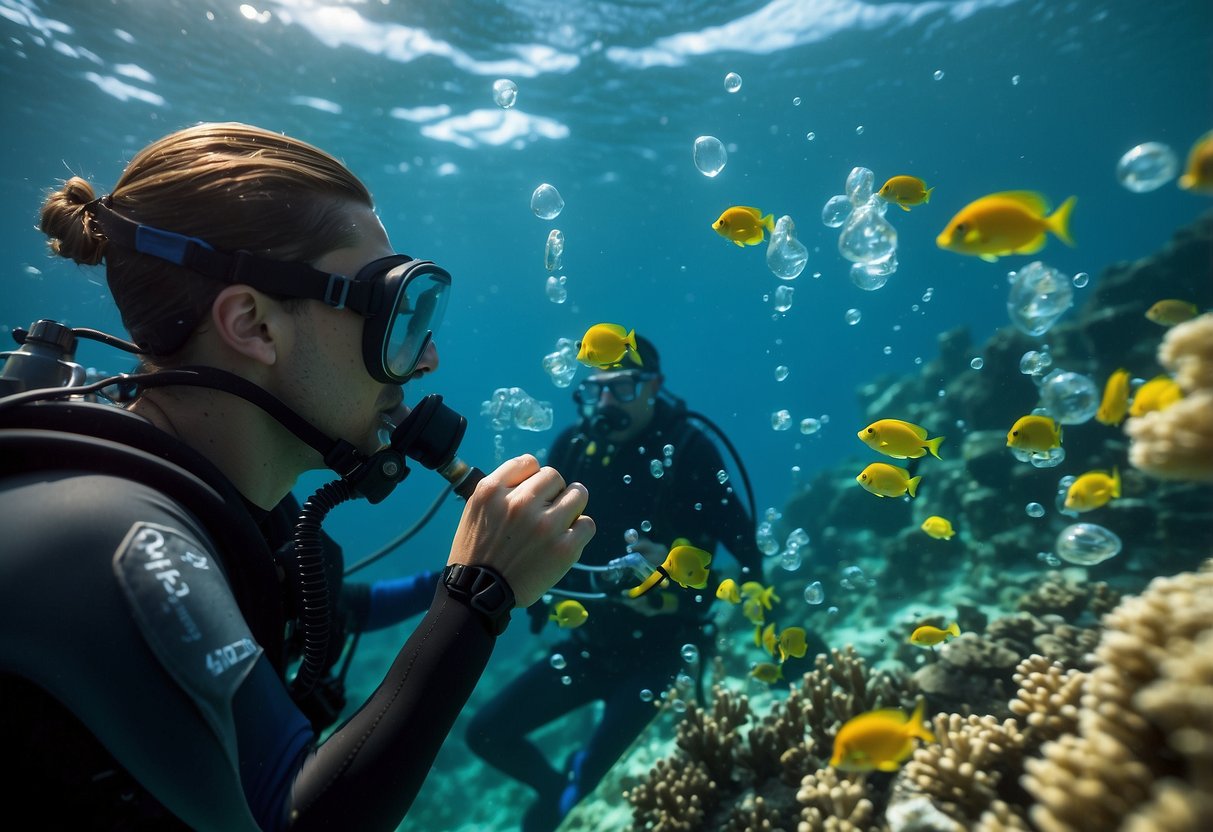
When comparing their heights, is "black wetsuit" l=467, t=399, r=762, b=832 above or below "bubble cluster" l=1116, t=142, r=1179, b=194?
below

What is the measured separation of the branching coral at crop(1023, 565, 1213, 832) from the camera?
108 centimetres

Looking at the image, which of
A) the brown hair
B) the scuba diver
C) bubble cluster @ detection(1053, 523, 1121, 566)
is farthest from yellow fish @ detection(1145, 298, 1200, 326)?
the brown hair

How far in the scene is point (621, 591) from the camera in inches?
240

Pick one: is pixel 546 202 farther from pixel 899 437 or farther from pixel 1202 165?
pixel 1202 165

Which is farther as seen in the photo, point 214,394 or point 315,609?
point 315,609

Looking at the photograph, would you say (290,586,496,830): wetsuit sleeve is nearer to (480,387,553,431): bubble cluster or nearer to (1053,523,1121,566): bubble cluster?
(1053,523,1121,566): bubble cluster

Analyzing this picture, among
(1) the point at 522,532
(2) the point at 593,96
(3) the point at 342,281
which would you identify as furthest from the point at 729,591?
(2) the point at 593,96

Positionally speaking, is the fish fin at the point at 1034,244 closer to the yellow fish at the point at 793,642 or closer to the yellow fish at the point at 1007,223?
the yellow fish at the point at 1007,223

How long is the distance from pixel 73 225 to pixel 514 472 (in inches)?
75.4

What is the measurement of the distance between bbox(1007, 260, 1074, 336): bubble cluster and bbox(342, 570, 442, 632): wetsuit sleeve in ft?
18.6

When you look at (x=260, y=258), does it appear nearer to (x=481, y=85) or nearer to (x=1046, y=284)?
(x=1046, y=284)

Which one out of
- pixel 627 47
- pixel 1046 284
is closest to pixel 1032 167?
pixel 627 47

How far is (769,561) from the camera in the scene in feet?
56.2

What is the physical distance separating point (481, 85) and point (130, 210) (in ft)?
64.8
